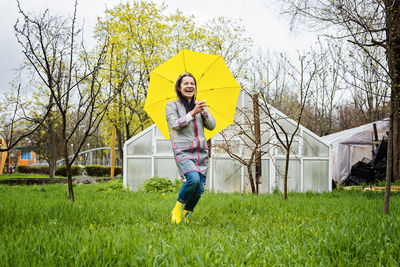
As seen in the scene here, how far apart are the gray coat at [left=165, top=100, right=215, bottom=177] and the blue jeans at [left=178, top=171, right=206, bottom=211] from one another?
0.19 ft

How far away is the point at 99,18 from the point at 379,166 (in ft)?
52.2

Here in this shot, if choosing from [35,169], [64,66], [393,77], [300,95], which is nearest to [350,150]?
[300,95]

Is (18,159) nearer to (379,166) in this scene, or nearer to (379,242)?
(379,166)

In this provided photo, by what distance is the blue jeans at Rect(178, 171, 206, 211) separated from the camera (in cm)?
356

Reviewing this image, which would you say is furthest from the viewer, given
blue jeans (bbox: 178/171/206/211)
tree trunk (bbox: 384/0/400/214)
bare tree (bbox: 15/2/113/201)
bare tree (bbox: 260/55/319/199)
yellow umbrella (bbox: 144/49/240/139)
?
bare tree (bbox: 260/55/319/199)

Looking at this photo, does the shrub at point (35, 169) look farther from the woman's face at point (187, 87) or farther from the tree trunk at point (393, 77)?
the woman's face at point (187, 87)

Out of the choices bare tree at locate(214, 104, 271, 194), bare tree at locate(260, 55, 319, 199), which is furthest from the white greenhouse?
bare tree at locate(260, 55, 319, 199)

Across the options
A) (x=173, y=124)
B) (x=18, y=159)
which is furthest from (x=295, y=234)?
(x=18, y=159)

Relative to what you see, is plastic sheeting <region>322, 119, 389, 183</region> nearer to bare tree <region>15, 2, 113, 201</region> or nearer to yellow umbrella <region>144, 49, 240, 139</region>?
bare tree <region>15, 2, 113, 201</region>

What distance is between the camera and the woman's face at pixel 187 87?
3902mm

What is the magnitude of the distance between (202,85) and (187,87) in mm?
514

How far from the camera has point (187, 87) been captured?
390 centimetres

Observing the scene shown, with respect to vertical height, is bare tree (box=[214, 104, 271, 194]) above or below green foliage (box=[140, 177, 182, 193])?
above

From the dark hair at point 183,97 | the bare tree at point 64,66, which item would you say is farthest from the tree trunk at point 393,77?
the bare tree at point 64,66
